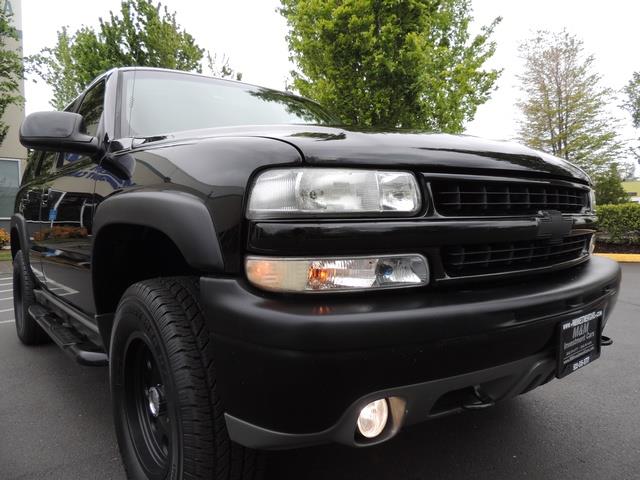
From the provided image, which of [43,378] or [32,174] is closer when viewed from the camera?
[43,378]

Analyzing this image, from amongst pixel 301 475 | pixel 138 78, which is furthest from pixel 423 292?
pixel 138 78

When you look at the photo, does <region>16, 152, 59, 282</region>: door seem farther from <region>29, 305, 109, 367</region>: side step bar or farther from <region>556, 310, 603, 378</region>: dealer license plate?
<region>556, 310, 603, 378</region>: dealer license plate

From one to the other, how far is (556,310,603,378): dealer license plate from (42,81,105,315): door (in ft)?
6.29

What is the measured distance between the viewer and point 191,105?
8.00 ft

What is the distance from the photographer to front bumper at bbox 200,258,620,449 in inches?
46.3

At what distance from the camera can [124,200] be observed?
67.9 inches

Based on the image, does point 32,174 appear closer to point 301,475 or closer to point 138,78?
point 138,78

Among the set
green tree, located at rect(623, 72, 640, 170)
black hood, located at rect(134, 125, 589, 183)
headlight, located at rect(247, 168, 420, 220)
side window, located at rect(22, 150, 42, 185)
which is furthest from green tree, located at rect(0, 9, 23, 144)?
green tree, located at rect(623, 72, 640, 170)

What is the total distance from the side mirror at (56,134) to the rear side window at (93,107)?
26cm

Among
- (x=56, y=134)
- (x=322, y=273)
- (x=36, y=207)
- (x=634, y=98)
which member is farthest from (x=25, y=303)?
(x=634, y=98)

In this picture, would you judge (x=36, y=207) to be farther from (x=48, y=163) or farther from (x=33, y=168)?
(x=33, y=168)

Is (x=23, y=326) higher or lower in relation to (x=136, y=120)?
lower

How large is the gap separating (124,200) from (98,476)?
1.19 m

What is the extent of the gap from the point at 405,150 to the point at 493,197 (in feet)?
1.19
